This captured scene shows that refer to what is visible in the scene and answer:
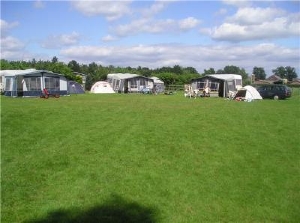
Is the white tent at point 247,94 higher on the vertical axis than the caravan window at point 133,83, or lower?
lower

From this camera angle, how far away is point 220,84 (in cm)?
4231

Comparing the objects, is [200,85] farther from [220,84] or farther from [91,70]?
[91,70]

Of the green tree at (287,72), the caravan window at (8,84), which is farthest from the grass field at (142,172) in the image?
the green tree at (287,72)

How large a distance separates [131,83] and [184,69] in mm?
58895

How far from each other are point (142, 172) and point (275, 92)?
105 feet

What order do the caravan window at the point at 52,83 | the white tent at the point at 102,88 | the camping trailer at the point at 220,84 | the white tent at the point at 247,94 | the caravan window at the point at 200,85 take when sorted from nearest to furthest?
the white tent at the point at 247,94, the caravan window at the point at 52,83, the camping trailer at the point at 220,84, the caravan window at the point at 200,85, the white tent at the point at 102,88

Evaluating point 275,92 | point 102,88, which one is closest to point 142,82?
point 102,88

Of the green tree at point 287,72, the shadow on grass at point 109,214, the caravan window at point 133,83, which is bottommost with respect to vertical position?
the shadow on grass at point 109,214

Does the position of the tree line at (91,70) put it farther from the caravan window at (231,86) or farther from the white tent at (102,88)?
the caravan window at (231,86)

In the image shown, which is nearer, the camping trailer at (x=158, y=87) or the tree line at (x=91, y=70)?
the camping trailer at (x=158, y=87)

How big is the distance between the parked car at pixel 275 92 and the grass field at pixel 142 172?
Answer: 2484cm

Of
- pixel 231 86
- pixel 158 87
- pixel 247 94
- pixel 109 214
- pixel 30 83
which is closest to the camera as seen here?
pixel 109 214

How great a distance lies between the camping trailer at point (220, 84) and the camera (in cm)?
4138

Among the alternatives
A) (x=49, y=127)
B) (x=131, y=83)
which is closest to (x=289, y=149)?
(x=49, y=127)
